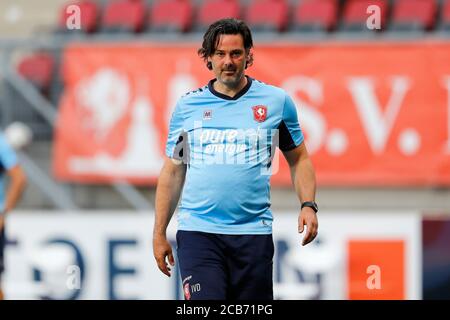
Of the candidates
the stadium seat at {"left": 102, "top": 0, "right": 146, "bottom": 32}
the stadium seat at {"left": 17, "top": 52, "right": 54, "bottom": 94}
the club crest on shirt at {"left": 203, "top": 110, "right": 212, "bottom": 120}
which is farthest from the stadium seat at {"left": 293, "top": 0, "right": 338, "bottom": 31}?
the club crest on shirt at {"left": 203, "top": 110, "right": 212, "bottom": 120}

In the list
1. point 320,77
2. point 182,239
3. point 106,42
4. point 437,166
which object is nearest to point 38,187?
point 106,42

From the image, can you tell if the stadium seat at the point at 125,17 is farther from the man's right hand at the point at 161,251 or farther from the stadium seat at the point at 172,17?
the man's right hand at the point at 161,251

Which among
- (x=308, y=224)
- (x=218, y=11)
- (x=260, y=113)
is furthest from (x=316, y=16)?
(x=308, y=224)

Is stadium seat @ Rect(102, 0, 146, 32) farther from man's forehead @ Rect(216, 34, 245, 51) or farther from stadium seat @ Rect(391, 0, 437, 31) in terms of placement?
man's forehead @ Rect(216, 34, 245, 51)

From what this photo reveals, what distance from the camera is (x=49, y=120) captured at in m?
12.7

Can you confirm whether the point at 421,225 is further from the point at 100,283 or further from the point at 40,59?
the point at 40,59

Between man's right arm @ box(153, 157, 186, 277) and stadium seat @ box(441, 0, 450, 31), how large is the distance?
23.2ft

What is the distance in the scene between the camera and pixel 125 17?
1434cm

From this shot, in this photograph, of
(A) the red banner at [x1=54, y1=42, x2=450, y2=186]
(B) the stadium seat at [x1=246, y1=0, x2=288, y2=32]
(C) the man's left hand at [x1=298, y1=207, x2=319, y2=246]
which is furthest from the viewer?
(B) the stadium seat at [x1=246, y1=0, x2=288, y2=32]

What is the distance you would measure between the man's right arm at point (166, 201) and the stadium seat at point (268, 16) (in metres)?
7.61

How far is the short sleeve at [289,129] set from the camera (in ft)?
20.3

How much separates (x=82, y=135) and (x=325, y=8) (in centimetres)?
325

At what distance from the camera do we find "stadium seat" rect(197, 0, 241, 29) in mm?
14055

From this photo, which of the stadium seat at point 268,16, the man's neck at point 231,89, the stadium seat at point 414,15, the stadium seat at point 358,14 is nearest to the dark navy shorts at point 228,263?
the man's neck at point 231,89
